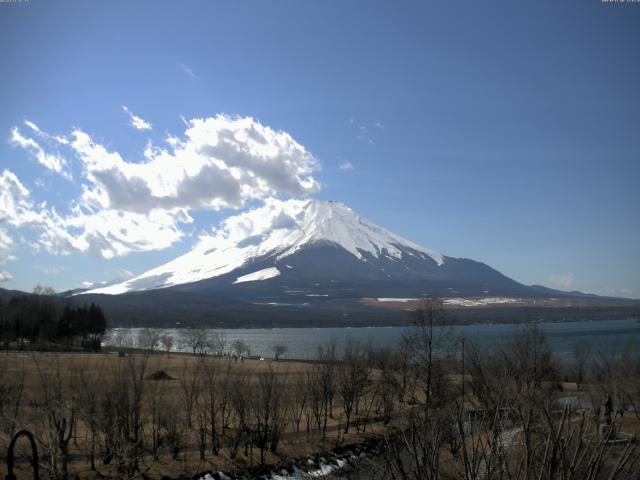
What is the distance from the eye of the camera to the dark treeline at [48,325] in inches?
3450

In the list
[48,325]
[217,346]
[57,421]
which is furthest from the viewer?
[217,346]

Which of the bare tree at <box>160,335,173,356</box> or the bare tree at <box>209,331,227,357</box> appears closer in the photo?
the bare tree at <box>209,331,227,357</box>

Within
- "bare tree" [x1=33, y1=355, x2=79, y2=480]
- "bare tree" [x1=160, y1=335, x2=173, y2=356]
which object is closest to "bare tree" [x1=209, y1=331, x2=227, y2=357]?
"bare tree" [x1=160, y1=335, x2=173, y2=356]

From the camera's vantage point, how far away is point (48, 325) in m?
94.7

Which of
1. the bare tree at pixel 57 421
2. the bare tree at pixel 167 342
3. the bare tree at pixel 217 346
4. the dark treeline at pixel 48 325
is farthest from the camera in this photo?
the bare tree at pixel 167 342

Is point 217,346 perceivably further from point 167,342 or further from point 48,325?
point 48,325

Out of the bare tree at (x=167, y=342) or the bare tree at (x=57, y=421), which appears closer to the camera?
the bare tree at (x=57, y=421)

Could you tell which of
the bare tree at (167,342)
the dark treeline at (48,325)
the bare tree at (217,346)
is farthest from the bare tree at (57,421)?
the bare tree at (167,342)

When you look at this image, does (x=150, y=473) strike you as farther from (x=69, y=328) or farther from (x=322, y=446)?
(x=69, y=328)

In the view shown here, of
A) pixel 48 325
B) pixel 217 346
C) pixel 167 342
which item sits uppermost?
pixel 48 325

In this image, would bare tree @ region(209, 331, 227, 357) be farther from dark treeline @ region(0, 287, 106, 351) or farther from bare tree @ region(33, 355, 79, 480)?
bare tree @ region(33, 355, 79, 480)

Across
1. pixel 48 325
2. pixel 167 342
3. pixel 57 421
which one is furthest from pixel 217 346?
pixel 57 421

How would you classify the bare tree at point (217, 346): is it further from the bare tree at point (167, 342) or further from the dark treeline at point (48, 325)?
the dark treeline at point (48, 325)

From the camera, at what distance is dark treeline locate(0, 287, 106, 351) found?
87.6 m
